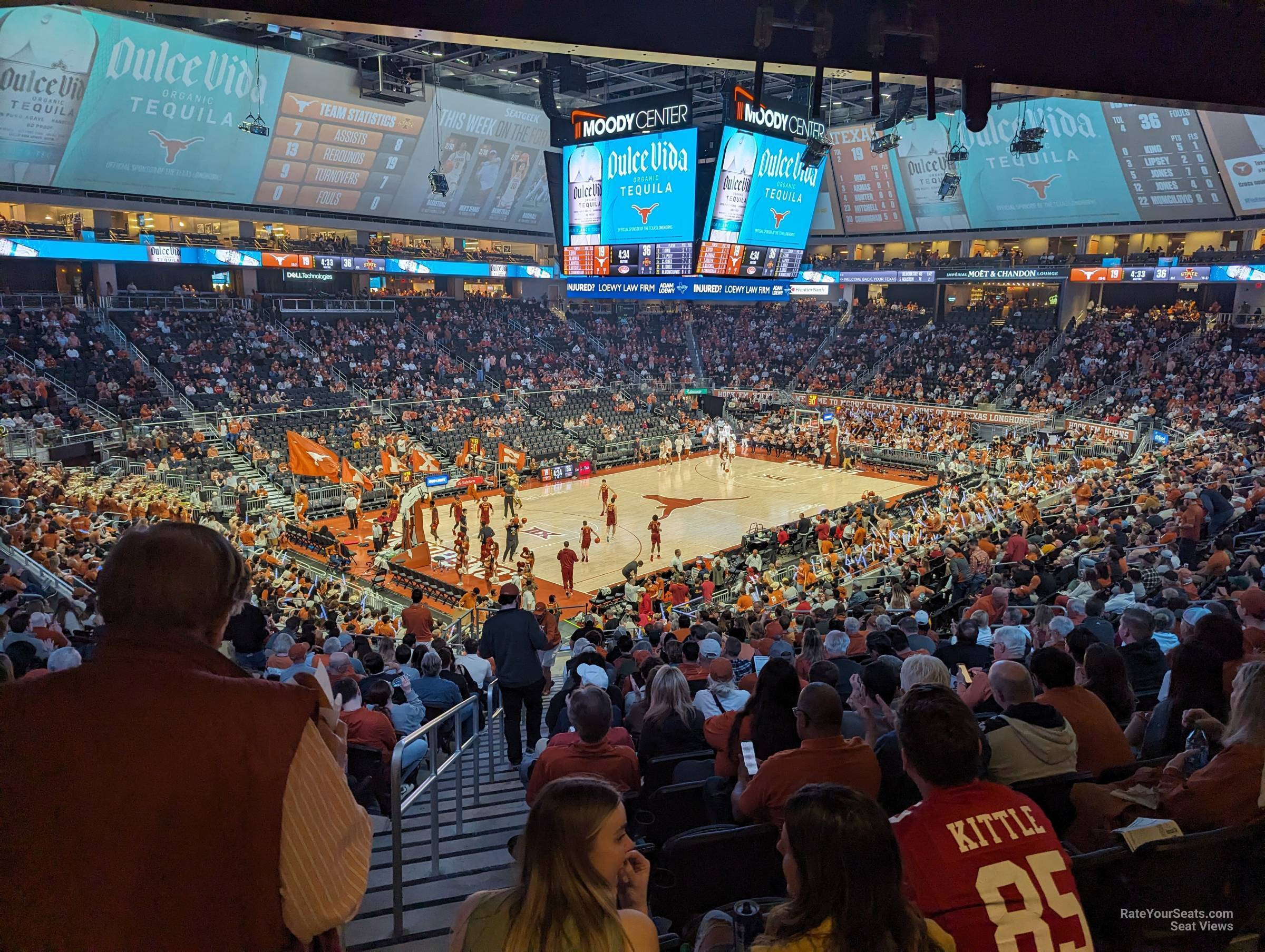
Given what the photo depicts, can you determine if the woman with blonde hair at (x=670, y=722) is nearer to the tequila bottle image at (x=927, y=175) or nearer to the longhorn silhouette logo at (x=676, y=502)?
the longhorn silhouette logo at (x=676, y=502)

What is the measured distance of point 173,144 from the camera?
91.4 feet

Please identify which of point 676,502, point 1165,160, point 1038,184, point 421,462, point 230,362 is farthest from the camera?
point 1038,184

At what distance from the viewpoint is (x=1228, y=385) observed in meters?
28.8

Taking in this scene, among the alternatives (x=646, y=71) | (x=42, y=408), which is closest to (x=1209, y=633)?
(x=42, y=408)

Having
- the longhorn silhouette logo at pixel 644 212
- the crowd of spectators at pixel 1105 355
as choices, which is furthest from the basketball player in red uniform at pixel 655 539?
the crowd of spectators at pixel 1105 355

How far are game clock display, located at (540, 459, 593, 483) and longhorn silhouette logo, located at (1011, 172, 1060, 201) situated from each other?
24028 mm

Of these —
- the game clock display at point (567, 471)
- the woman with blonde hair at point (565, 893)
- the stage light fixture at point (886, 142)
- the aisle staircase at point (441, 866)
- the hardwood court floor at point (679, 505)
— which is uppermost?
the stage light fixture at point (886, 142)

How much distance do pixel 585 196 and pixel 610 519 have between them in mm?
8250

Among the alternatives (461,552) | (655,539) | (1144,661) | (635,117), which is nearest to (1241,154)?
(635,117)

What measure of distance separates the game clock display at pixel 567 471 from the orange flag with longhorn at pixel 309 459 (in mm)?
12431

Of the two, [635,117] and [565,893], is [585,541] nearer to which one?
[635,117]

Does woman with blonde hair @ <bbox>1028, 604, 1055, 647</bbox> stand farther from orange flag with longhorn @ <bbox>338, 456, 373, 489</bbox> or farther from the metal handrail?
orange flag with longhorn @ <bbox>338, 456, 373, 489</bbox>

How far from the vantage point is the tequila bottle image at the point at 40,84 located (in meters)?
21.7

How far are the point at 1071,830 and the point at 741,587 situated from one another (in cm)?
1213
